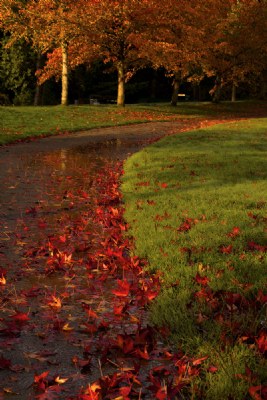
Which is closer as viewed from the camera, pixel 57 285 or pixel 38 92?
pixel 57 285

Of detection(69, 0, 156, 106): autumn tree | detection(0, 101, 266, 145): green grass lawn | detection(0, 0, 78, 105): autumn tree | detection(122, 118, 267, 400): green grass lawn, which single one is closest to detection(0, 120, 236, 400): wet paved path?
detection(122, 118, 267, 400): green grass lawn

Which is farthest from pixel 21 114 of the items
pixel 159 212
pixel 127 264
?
pixel 127 264

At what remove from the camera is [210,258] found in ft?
18.6

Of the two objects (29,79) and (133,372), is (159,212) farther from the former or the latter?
(29,79)

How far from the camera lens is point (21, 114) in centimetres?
2883

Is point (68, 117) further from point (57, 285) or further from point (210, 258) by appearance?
point (57, 285)

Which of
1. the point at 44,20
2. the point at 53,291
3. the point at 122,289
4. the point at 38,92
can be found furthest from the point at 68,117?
the point at 122,289

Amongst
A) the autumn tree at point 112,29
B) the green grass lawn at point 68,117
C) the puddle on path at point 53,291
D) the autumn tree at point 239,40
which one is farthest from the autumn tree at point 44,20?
Result: the puddle on path at point 53,291

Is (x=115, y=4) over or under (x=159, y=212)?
over

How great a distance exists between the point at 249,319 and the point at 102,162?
35.2ft

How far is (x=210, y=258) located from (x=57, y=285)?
1.67m

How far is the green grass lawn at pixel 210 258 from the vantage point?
3584 millimetres

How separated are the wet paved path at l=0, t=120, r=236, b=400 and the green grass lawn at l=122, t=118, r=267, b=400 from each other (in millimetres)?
368

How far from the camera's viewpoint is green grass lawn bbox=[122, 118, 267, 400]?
11.8ft
